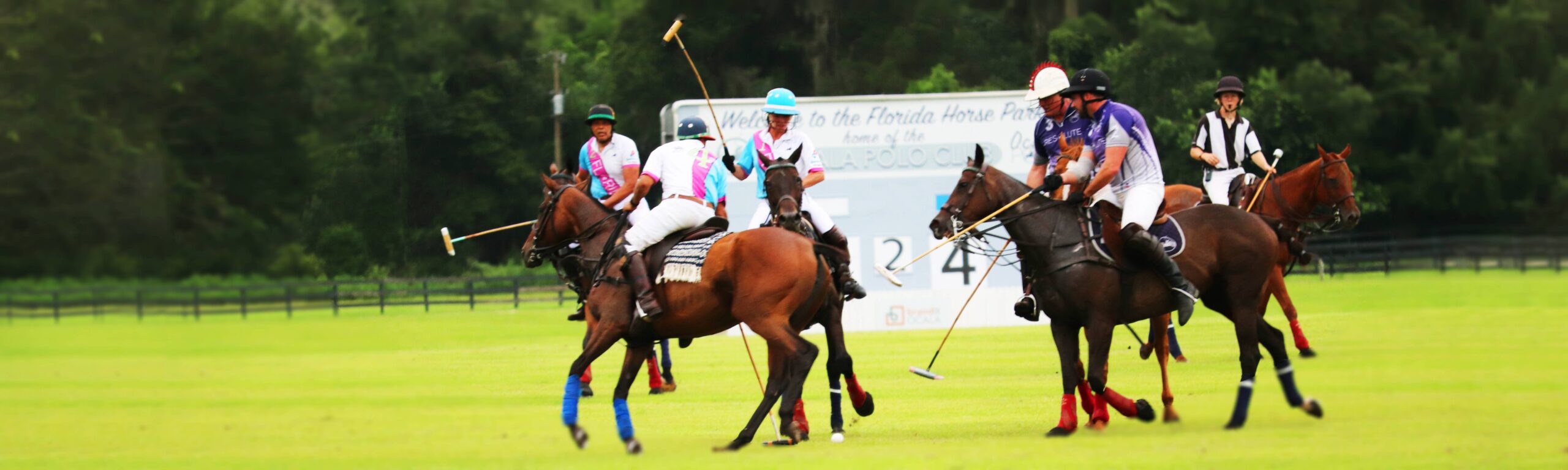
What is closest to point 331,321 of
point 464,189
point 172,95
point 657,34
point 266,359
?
point 266,359

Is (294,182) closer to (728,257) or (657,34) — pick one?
(657,34)

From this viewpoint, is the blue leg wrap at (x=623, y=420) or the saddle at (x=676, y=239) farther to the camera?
the saddle at (x=676, y=239)

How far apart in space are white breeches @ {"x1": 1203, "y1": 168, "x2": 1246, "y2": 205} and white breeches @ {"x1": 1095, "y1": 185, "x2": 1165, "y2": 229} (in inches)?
184

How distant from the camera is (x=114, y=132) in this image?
45875 mm

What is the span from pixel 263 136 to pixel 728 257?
142 ft

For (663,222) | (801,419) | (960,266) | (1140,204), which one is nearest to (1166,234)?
(1140,204)

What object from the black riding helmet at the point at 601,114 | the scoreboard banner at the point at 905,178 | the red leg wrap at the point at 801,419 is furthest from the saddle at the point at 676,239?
the scoreboard banner at the point at 905,178

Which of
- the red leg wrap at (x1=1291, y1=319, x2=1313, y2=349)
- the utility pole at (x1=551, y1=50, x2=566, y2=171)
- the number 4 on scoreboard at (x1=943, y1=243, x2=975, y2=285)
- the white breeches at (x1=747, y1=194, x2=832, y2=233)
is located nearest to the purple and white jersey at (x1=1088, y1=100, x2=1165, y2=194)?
the white breeches at (x1=747, y1=194, x2=832, y2=233)

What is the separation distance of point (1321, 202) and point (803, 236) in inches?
242

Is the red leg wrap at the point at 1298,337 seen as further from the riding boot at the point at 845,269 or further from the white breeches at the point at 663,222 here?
the white breeches at the point at 663,222

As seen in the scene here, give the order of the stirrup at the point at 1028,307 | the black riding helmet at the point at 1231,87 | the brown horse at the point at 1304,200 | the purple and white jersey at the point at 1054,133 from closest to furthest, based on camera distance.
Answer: the stirrup at the point at 1028,307 < the purple and white jersey at the point at 1054,133 < the brown horse at the point at 1304,200 < the black riding helmet at the point at 1231,87

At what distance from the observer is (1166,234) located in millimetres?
10648

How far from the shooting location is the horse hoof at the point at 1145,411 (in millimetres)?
10453

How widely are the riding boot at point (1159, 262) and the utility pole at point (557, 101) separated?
96.4 feet
